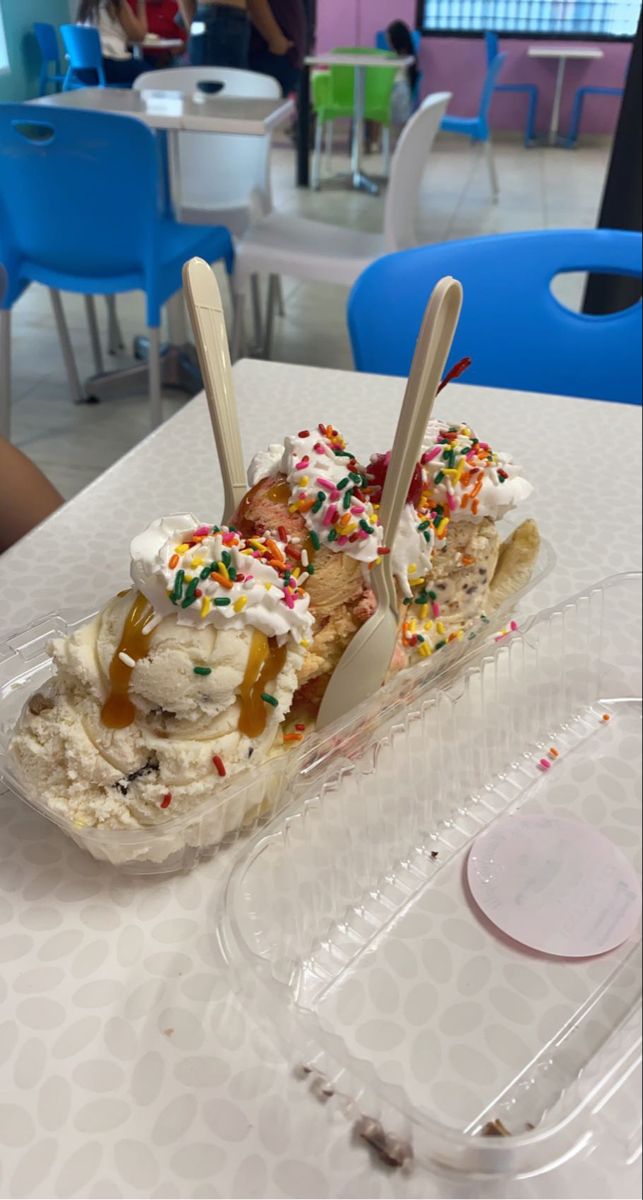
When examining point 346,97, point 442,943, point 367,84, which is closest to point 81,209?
point 346,97

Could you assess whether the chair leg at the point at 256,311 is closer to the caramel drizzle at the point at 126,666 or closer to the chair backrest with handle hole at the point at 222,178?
the chair backrest with handle hole at the point at 222,178

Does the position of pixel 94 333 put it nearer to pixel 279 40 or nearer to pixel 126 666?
pixel 279 40

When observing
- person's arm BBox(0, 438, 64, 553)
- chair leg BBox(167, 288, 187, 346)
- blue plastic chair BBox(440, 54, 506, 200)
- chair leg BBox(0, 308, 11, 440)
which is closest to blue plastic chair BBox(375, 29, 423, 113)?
blue plastic chair BBox(440, 54, 506, 200)

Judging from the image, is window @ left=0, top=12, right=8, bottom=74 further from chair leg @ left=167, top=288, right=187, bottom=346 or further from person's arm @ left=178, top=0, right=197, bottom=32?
chair leg @ left=167, top=288, right=187, bottom=346

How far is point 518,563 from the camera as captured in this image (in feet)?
2.42

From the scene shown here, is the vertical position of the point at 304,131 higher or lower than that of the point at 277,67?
lower

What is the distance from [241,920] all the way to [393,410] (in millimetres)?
757

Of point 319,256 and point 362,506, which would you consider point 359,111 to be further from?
point 362,506

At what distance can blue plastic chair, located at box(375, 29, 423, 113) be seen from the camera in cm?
225

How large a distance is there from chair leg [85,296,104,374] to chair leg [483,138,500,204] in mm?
1871

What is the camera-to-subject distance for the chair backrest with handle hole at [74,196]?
1753mm

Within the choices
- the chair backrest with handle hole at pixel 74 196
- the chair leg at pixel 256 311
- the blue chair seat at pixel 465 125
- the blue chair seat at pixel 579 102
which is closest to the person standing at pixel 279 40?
the chair backrest with handle hole at pixel 74 196

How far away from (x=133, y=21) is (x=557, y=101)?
1.92 metres

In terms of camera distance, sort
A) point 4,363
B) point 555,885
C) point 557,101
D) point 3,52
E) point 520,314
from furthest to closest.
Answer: point 557,101 < point 4,363 < point 520,314 < point 3,52 < point 555,885
